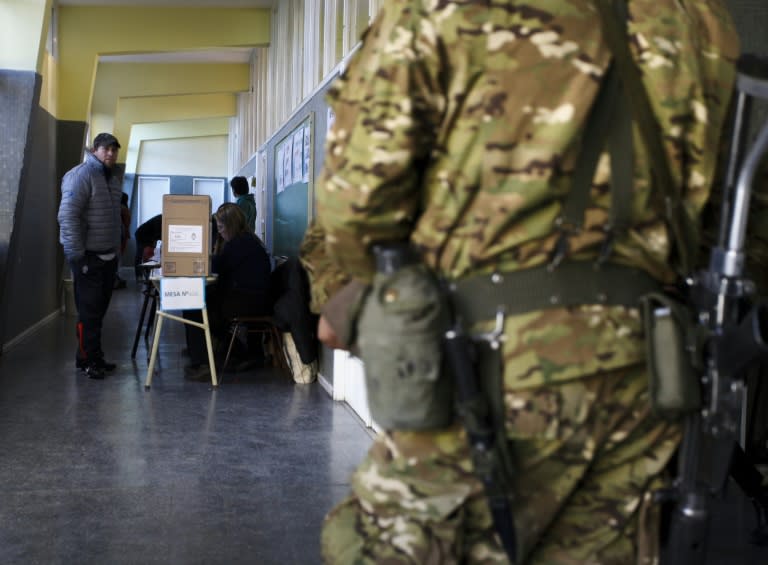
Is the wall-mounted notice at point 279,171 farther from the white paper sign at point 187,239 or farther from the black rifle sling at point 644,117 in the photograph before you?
the black rifle sling at point 644,117

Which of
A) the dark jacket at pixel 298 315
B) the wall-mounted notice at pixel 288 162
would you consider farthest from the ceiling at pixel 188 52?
the dark jacket at pixel 298 315

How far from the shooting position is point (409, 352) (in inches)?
41.3

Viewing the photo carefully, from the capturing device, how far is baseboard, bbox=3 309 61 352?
21.0ft

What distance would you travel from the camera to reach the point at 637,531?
117cm

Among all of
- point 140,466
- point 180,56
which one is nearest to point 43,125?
point 180,56

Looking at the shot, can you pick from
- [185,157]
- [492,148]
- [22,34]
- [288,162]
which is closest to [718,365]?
[492,148]

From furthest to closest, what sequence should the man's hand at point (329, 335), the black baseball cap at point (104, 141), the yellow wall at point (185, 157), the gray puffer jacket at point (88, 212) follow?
the yellow wall at point (185, 157)
the black baseball cap at point (104, 141)
the gray puffer jacket at point (88, 212)
the man's hand at point (329, 335)

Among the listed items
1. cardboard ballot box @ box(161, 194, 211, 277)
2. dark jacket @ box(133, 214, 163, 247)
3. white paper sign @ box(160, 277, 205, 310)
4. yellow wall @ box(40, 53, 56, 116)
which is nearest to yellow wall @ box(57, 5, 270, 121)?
yellow wall @ box(40, 53, 56, 116)

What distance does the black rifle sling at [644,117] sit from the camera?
1.10 metres

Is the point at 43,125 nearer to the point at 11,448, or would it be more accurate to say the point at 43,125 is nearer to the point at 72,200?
the point at 72,200

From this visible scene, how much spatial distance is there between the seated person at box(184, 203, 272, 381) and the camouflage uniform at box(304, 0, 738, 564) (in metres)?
4.40

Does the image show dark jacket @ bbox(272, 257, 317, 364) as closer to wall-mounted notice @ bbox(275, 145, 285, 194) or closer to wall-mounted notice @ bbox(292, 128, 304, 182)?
wall-mounted notice @ bbox(292, 128, 304, 182)

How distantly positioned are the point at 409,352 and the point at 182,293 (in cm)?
408

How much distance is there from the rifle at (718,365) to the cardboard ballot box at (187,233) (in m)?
4.09
